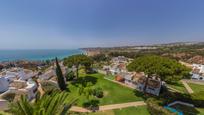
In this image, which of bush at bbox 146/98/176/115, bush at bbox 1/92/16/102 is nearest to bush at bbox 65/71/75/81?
bush at bbox 1/92/16/102

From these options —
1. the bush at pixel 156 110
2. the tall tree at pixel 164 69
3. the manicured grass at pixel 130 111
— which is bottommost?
the manicured grass at pixel 130 111

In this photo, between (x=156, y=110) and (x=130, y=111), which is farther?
(x=130, y=111)

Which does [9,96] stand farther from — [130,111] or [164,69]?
[164,69]

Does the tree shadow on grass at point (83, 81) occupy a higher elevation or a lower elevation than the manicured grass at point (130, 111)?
higher

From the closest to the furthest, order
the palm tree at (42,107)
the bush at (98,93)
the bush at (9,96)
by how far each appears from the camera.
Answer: the palm tree at (42,107), the bush at (9,96), the bush at (98,93)

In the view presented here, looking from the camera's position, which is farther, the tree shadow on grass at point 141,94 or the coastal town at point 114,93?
the tree shadow on grass at point 141,94

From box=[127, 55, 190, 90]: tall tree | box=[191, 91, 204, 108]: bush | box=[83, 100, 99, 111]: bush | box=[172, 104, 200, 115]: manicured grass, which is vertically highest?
box=[127, 55, 190, 90]: tall tree

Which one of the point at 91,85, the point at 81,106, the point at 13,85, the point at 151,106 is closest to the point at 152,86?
the point at 151,106

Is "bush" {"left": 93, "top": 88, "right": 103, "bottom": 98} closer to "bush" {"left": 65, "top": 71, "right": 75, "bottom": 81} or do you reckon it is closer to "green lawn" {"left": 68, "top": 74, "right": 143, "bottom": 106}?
"green lawn" {"left": 68, "top": 74, "right": 143, "bottom": 106}

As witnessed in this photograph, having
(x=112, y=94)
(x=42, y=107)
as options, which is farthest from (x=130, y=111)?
(x=42, y=107)

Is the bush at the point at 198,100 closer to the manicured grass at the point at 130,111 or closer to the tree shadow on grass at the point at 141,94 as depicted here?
the tree shadow on grass at the point at 141,94

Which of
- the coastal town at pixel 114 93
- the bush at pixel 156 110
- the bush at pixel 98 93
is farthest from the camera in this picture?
the bush at pixel 98 93

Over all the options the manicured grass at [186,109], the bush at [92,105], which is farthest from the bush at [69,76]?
the manicured grass at [186,109]
